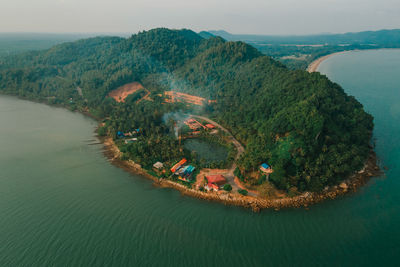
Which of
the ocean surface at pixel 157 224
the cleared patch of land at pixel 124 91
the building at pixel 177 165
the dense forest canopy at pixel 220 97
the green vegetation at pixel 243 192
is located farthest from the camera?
the cleared patch of land at pixel 124 91

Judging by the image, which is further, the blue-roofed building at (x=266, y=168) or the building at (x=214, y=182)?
the blue-roofed building at (x=266, y=168)

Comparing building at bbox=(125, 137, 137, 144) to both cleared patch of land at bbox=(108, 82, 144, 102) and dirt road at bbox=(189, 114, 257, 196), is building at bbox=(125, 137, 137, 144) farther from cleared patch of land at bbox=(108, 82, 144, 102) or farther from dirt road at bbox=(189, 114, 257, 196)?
cleared patch of land at bbox=(108, 82, 144, 102)

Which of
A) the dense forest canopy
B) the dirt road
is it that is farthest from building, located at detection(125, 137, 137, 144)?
the dirt road

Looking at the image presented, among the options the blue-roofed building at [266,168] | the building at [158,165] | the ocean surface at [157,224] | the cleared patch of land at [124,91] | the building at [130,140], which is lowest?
the ocean surface at [157,224]

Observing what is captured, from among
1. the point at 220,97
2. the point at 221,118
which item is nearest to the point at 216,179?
the point at 221,118

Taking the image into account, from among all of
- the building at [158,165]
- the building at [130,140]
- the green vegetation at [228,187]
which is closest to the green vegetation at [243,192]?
the green vegetation at [228,187]

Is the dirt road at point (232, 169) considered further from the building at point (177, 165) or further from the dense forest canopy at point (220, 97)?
the building at point (177, 165)
